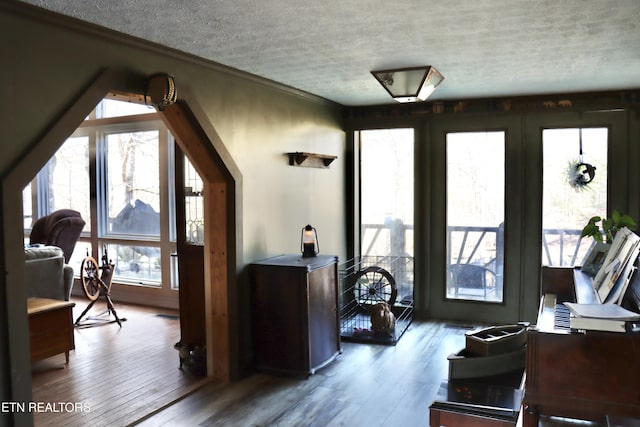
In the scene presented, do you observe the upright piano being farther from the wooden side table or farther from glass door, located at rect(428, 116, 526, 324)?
the wooden side table

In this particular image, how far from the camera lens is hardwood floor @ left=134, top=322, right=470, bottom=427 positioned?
10.8 feet

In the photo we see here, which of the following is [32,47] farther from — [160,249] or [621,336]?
[160,249]

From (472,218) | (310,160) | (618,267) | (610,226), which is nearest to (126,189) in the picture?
(310,160)

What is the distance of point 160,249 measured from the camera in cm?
657

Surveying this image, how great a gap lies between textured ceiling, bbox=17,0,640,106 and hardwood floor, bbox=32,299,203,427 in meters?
2.35

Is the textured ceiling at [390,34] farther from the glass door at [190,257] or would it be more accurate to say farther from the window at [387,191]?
the window at [387,191]

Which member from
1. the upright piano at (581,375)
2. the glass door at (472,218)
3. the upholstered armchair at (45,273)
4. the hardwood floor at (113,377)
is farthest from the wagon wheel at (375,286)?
the upright piano at (581,375)

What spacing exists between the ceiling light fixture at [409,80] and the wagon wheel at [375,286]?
221 centimetres

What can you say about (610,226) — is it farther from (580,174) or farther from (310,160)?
(310,160)

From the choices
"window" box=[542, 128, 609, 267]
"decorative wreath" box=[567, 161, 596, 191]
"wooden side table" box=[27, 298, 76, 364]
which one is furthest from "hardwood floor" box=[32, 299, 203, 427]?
"decorative wreath" box=[567, 161, 596, 191]

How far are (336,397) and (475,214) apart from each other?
2819 mm

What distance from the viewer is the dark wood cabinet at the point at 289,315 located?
3.97 meters

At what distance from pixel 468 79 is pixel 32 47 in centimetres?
324

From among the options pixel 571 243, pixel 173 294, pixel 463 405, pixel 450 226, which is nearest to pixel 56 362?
pixel 173 294
